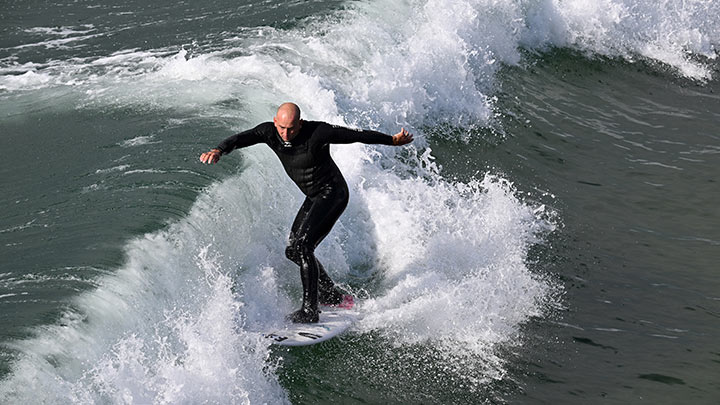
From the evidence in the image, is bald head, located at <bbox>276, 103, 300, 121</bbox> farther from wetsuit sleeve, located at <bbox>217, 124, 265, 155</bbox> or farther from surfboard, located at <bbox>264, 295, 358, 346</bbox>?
surfboard, located at <bbox>264, 295, 358, 346</bbox>

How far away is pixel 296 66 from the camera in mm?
13391

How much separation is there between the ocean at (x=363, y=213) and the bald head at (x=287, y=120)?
1544 mm

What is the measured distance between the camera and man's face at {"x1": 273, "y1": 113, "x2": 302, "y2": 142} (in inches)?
313

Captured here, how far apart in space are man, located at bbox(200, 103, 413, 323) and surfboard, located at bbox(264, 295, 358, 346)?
114mm

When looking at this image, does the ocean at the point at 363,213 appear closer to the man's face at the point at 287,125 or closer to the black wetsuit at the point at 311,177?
the black wetsuit at the point at 311,177

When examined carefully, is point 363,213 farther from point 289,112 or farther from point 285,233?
point 289,112

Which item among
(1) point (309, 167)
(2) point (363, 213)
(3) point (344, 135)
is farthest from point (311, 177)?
(2) point (363, 213)

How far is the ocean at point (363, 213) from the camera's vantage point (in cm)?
766

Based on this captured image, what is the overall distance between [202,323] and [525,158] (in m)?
6.94

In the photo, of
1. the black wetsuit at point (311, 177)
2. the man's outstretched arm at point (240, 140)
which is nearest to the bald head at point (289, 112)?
the black wetsuit at point (311, 177)

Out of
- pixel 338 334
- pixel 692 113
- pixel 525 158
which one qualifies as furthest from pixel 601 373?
pixel 692 113

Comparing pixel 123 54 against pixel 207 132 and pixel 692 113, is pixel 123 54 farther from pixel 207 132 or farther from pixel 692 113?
pixel 692 113

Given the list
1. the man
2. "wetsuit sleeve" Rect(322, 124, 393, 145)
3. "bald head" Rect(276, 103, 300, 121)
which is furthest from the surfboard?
"bald head" Rect(276, 103, 300, 121)

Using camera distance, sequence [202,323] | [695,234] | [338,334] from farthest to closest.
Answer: [695,234] < [338,334] < [202,323]
